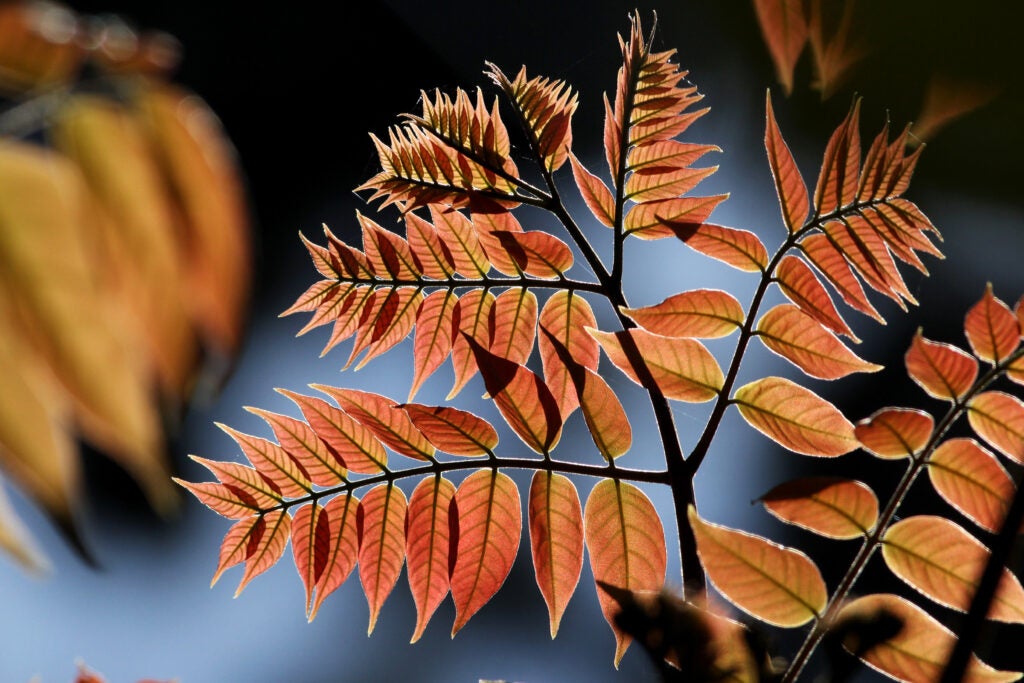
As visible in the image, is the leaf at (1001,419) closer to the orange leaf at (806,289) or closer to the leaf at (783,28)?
the orange leaf at (806,289)

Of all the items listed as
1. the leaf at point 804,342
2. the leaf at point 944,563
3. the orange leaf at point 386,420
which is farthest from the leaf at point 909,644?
the orange leaf at point 386,420

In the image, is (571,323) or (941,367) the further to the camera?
(571,323)

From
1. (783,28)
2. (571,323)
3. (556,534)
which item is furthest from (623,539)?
(783,28)

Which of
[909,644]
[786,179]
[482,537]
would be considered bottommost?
[909,644]

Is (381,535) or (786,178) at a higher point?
(786,178)

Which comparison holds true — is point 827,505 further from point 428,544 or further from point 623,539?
point 428,544

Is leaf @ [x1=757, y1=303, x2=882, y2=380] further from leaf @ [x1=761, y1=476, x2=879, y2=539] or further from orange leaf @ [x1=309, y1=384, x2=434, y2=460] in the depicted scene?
orange leaf @ [x1=309, y1=384, x2=434, y2=460]

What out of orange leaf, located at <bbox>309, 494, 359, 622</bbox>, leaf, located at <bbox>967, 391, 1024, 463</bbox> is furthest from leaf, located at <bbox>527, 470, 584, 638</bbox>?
leaf, located at <bbox>967, 391, 1024, 463</bbox>
